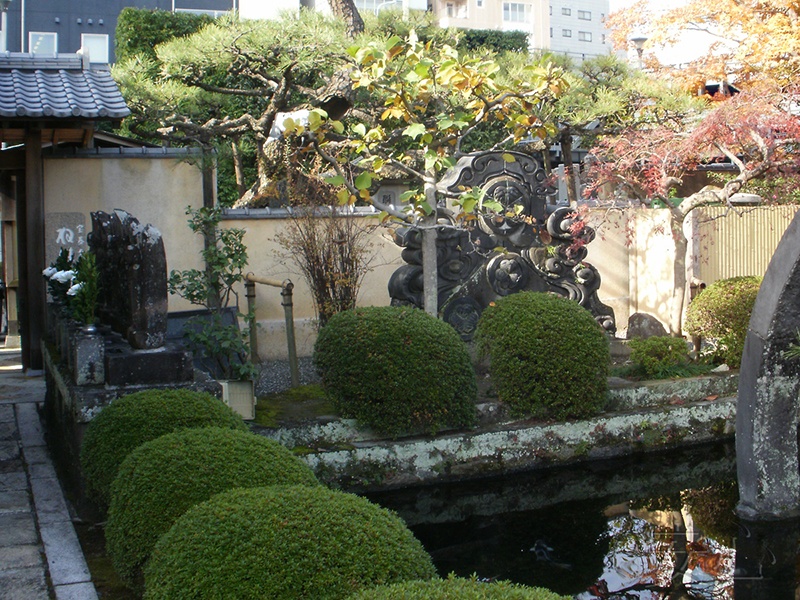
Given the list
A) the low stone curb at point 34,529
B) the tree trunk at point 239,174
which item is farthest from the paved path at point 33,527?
the tree trunk at point 239,174

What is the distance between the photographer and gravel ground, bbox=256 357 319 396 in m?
7.98

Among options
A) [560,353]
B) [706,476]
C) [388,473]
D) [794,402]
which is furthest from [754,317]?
[388,473]

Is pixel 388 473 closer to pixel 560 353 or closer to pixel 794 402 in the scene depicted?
pixel 560 353

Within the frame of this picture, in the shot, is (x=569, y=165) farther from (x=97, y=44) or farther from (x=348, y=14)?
(x=97, y=44)

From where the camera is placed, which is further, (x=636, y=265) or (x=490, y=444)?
(x=636, y=265)

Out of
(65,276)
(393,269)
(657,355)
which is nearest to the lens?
(65,276)

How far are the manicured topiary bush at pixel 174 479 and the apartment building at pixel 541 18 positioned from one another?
114 ft

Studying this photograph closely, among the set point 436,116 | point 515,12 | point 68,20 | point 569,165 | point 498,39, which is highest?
point 515,12

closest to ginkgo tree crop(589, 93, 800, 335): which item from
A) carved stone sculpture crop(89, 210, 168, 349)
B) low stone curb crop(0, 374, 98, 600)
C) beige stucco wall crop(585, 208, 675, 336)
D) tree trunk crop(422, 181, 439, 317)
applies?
beige stucco wall crop(585, 208, 675, 336)

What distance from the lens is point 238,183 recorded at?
45.0 feet

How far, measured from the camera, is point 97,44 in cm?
2306

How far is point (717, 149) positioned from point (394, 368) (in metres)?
5.15

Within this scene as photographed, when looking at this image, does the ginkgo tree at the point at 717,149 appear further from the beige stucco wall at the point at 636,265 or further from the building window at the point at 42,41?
the building window at the point at 42,41

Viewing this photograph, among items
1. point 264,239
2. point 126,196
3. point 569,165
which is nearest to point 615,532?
point 264,239
